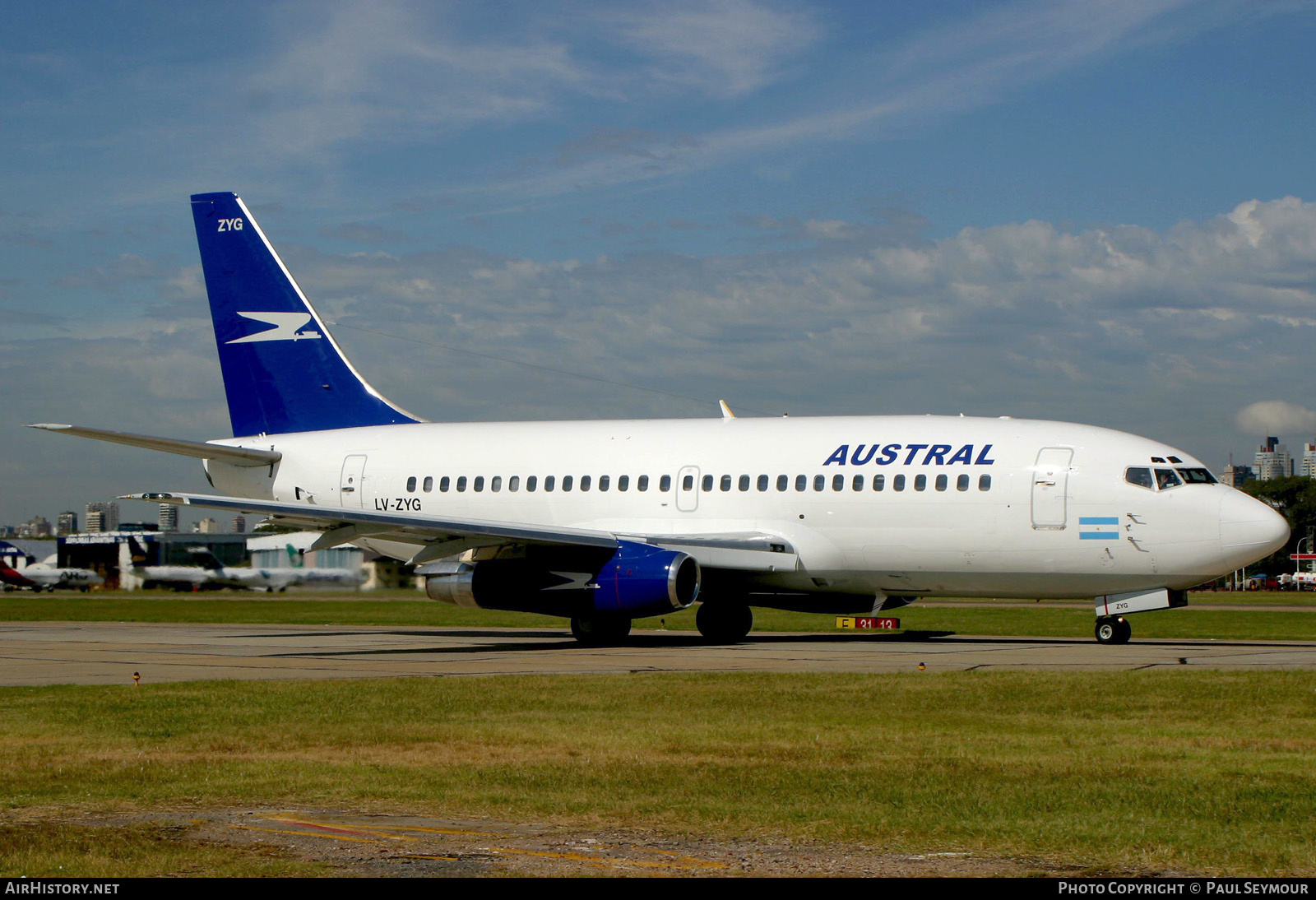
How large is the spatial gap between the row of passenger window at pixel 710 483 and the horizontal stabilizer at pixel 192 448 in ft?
12.9

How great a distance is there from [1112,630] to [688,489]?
28.0 ft

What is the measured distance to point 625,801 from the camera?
9578mm

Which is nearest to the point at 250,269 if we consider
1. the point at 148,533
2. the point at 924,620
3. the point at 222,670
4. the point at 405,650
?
the point at 405,650

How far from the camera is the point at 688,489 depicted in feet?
92.7

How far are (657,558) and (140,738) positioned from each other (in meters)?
13.4

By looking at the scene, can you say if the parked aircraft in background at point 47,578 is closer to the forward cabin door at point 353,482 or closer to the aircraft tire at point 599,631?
A: the forward cabin door at point 353,482

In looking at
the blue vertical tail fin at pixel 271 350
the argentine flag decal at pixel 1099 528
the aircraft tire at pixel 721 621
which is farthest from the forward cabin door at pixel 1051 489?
the blue vertical tail fin at pixel 271 350

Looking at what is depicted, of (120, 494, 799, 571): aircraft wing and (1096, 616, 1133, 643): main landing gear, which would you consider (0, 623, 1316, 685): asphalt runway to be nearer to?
(1096, 616, 1133, 643): main landing gear

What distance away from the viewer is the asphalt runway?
20.1m

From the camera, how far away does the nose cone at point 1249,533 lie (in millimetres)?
23609
